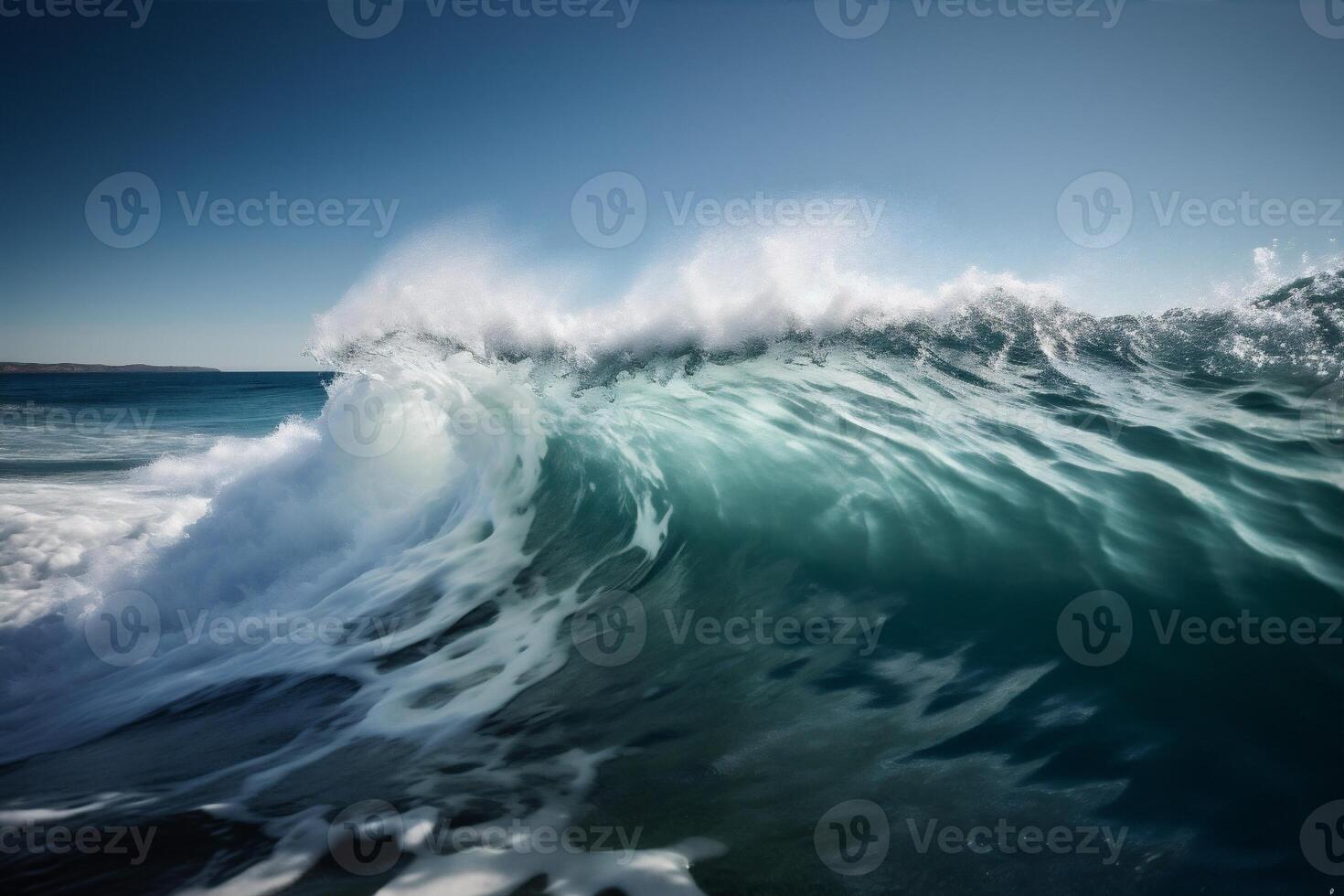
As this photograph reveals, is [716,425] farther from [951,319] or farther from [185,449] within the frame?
[185,449]

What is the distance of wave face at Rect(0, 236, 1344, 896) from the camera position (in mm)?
2451

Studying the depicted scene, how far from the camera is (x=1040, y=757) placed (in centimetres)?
268

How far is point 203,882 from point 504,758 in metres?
1.26

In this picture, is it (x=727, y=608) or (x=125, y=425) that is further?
(x=125, y=425)

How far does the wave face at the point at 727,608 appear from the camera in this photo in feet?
8.04

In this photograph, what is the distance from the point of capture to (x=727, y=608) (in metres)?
4.75

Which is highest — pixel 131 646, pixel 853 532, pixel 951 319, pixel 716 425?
pixel 951 319

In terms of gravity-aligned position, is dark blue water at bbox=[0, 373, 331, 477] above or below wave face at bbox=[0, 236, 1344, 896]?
above

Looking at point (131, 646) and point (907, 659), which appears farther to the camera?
point (131, 646)

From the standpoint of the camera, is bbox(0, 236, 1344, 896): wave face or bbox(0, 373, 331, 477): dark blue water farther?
bbox(0, 373, 331, 477): dark blue water

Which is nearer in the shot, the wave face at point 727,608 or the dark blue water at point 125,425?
the wave face at point 727,608

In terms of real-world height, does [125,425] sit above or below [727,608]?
above

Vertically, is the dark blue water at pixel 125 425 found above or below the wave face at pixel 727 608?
above

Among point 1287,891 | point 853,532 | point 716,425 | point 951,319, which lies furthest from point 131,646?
point 951,319
